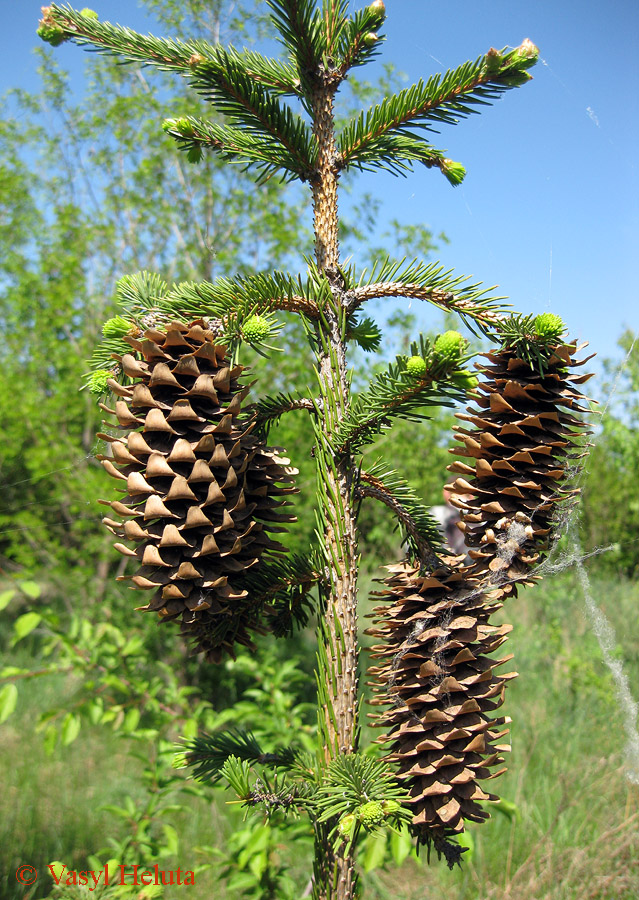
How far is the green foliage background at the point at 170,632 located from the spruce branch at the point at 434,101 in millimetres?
1135

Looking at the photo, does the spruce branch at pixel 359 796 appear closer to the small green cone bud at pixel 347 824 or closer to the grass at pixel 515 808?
the small green cone bud at pixel 347 824

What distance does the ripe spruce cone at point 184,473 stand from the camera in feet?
2.52

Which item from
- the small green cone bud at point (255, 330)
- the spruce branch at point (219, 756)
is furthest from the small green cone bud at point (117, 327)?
the spruce branch at point (219, 756)

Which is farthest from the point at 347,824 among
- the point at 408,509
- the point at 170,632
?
the point at 170,632

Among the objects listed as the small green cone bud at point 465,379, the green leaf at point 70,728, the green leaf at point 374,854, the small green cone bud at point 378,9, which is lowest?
the green leaf at point 374,854

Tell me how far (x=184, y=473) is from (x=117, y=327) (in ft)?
0.88

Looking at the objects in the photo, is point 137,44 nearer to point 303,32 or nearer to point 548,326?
point 303,32

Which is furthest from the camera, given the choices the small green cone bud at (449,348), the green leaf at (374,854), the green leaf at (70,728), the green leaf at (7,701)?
the green leaf at (70,728)

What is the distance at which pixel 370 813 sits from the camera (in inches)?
26.4

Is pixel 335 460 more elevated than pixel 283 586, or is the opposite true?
pixel 335 460

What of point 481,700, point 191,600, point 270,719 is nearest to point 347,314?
point 191,600

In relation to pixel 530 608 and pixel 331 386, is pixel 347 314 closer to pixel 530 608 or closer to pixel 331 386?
pixel 331 386

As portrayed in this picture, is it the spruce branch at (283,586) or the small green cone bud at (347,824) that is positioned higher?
the spruce branch at (283,586)

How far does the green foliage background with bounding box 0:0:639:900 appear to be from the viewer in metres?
2.21
